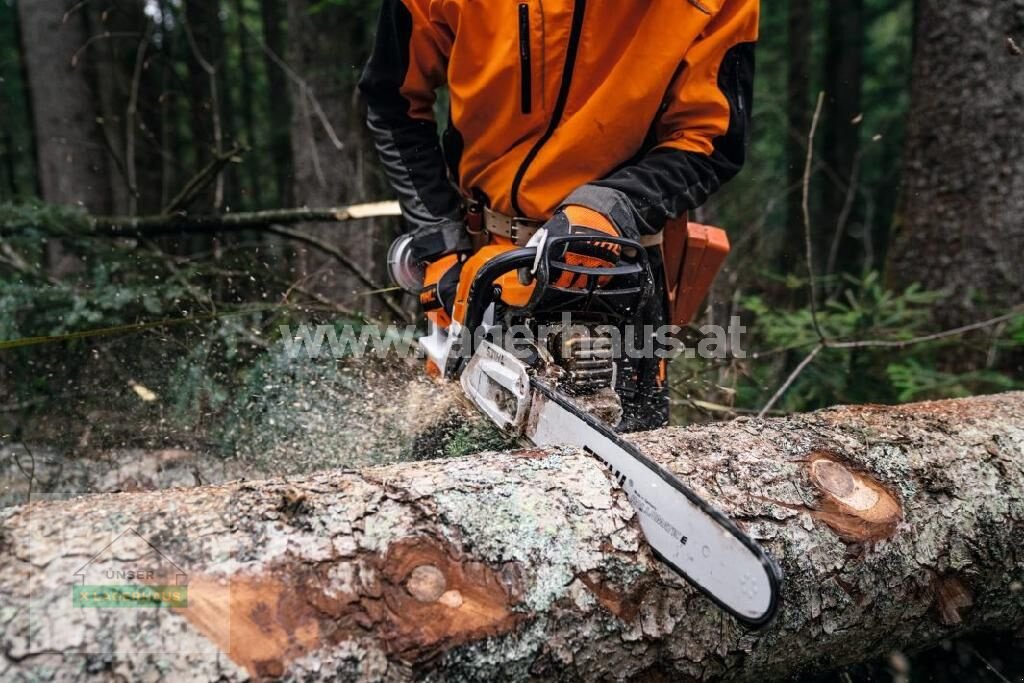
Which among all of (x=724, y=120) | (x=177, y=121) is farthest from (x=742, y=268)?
(x=177, y=121)

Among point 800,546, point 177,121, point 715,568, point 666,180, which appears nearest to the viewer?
point 715,568

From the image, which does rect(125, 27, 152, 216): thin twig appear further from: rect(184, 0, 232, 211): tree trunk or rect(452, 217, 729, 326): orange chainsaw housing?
rect(452, 217, 729, 326): orange chainsaw housing

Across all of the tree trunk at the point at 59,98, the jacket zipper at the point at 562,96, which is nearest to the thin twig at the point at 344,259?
the jacket zipper at the point at 562,96

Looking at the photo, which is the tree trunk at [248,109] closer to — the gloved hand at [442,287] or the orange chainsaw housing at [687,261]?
the gloved hand at [442,287]

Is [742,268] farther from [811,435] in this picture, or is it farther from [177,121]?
[177,121]

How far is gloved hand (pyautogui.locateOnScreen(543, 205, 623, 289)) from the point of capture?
5.99 ft

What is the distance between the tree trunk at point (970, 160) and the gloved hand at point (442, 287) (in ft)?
9.39

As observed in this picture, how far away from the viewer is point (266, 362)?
3061mm

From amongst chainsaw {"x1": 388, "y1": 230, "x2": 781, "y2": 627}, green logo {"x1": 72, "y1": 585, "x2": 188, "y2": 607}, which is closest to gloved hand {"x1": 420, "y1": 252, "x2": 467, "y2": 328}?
chainsaw {"x1": 388, "y1": 230, "x2": 781, "y2": 627}

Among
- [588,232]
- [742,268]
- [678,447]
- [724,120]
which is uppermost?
[724,120]

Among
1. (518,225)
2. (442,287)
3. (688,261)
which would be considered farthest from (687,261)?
(442,287)

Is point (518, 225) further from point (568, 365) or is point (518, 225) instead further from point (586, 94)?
point (568, 365)

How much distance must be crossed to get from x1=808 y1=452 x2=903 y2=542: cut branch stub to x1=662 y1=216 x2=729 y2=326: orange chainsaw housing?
37.7 inches

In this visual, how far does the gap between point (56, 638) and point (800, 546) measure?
1.28 metres
